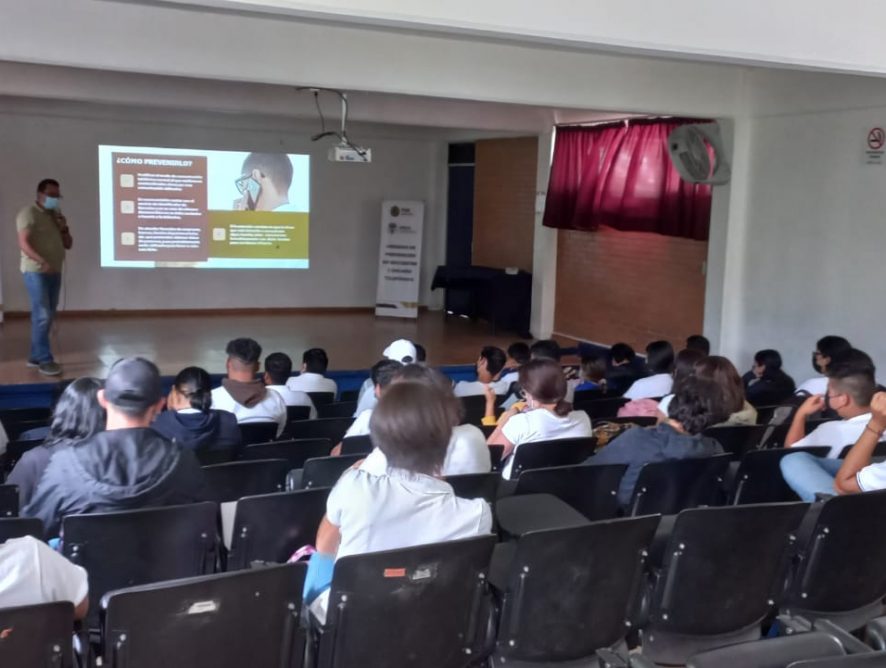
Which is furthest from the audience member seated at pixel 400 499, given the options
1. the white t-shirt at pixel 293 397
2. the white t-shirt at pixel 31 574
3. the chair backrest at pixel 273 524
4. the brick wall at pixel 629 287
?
the brick wall at pixel 629 287

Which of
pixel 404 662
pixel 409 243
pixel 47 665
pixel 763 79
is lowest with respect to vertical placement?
pixel 404 662

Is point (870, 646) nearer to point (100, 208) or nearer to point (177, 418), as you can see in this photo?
point (177, 418)

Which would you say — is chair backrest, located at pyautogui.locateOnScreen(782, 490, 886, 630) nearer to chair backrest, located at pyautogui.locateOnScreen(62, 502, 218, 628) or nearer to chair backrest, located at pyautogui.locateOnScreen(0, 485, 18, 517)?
chair backrest, located at pyautogui.locateOnScreen(62, 502, 218, 628)

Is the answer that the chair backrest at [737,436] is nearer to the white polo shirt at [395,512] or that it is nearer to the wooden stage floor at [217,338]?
the white polo shirt at [395,512]

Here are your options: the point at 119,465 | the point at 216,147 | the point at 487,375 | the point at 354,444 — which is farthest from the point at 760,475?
the point at 216,147

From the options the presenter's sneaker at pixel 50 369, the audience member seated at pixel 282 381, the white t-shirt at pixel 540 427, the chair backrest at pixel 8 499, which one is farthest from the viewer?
the presenter's sneaker at pixel 50 369

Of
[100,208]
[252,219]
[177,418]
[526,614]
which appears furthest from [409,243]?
[526,614]

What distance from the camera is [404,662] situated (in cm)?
225

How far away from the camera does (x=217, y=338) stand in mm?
10086

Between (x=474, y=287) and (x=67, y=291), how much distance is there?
16.7 ft

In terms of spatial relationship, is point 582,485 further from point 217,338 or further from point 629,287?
point 217,338

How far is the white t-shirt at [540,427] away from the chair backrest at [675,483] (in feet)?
1.78

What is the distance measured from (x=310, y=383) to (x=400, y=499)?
354cm

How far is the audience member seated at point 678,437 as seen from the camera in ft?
10.6
